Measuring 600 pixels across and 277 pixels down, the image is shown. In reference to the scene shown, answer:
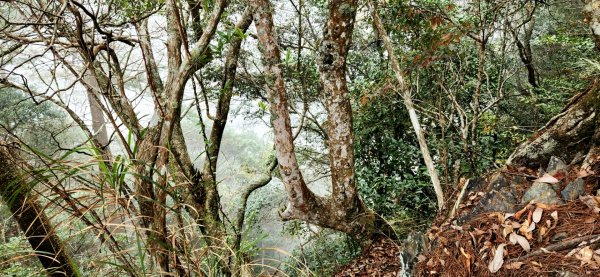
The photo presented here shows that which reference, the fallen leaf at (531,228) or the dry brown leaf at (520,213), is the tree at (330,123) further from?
the fallen leaf at (531,228)

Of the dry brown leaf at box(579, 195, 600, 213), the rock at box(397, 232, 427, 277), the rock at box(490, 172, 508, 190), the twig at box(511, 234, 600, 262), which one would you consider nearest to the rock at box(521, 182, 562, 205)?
the dry brown leaf at box(579, 195, 600, 213)

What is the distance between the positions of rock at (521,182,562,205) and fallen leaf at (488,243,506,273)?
16.8 inches

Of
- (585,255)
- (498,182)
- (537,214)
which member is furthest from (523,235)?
(498,182)

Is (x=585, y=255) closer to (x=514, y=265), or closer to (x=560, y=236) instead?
(x=560, y=236)

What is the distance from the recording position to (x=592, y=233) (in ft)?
5.57

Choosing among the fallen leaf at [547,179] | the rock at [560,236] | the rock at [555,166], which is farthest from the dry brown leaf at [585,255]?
the rock at [555,166]

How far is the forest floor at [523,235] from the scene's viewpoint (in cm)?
170

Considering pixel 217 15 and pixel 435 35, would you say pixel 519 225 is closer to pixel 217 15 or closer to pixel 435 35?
pixel 217 15

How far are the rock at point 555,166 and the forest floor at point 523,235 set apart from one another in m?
0.03

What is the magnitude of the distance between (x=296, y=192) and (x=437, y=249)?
1.28 m

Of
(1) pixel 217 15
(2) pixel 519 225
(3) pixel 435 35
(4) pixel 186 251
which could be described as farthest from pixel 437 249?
(3) pixel 435 35

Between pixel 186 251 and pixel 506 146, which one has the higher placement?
pixel 186 251

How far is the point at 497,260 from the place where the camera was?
1.92 meters

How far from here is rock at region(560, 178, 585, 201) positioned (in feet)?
6.52
